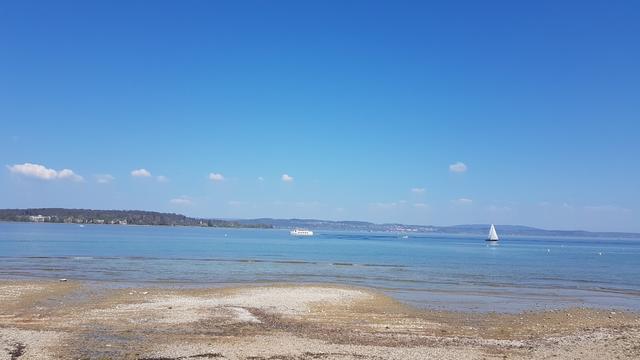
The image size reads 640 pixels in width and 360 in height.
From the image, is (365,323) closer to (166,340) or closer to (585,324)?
(166,340)

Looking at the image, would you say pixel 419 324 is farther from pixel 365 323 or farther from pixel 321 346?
pixel 321 346

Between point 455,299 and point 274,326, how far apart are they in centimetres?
1520

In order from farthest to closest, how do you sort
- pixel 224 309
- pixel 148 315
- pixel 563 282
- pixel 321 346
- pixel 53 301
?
pixel 563 282 → pixel 53 301 → pixel 224 309 → pixel 148 315 → pixel 321 346

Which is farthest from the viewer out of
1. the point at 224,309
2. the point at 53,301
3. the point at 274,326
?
the point at 53,301

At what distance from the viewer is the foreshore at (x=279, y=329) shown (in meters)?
17.2

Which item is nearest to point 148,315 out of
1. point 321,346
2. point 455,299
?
point 321,346

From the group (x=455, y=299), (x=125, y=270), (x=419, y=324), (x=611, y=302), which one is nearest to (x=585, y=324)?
(x=419, y=324)

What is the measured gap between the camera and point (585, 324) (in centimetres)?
2488

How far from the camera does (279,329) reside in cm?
2144

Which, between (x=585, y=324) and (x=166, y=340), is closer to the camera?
(x=166, y=340)

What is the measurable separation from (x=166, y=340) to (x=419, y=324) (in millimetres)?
10194

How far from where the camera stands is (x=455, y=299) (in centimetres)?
3384

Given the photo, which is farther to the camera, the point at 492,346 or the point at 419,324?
the point at 419,324

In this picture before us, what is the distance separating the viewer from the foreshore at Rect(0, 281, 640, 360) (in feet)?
56.4
